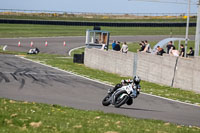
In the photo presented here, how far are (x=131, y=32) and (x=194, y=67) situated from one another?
165ft

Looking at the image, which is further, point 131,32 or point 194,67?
point 131,32

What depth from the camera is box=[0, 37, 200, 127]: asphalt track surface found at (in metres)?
16.0

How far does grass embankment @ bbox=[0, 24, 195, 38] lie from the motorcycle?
153ft

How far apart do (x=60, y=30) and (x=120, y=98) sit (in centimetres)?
5550

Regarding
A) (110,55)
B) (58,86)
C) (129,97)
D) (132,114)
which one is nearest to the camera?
(132,114)

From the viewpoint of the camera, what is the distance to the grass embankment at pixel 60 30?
6500 cm

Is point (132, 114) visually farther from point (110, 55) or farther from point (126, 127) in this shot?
point (110, 55)

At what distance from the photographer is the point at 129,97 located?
16.3 metres

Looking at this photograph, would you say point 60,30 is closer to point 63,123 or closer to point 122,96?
point 122,96

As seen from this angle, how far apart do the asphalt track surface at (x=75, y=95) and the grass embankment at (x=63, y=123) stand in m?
2.99

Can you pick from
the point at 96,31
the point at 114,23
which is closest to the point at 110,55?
the point at 96,31

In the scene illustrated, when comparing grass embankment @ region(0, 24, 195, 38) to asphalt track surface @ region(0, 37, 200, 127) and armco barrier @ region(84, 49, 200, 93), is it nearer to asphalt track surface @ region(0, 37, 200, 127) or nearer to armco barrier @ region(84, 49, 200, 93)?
armco barrier @ region(84, 49, 200, 93)

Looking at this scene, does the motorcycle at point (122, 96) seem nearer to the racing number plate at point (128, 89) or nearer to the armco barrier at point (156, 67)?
the racing number plate at point (128, 89)

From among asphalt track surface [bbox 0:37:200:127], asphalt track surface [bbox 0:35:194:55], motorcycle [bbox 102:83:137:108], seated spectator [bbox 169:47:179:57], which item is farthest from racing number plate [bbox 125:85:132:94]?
asphalt track surface [bbox 0:35:194:55]
